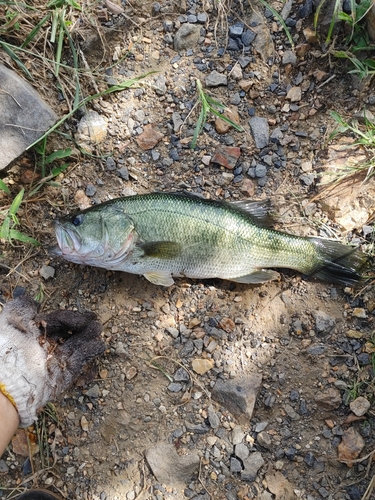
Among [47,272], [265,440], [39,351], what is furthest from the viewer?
[47,272]

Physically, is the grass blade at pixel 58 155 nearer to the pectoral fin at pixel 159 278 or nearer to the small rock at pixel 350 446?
the pectoral fin at pixel 159 278

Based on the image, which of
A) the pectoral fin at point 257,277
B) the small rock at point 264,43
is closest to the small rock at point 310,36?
the small rock at point 264,43

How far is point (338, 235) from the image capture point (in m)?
4.31

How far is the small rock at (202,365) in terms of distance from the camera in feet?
13.3

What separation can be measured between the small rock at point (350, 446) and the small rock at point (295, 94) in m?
2.97

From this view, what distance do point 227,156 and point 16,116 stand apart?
1947 mm

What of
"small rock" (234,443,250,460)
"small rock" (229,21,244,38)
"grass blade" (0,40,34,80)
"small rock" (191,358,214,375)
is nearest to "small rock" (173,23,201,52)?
"small rock" (229,21,244,38)

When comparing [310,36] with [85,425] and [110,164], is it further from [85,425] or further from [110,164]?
[85,425]

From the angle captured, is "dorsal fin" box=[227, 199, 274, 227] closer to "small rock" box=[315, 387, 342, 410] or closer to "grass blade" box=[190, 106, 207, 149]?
"grass blade" box=[190, 106, 207, 149]

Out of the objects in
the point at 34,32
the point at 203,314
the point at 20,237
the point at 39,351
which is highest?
the point at 34,32

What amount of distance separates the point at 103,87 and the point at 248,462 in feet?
11.8

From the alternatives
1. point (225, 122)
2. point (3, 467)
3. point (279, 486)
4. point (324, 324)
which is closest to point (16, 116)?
point (225, 122)

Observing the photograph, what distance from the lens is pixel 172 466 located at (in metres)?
3.85

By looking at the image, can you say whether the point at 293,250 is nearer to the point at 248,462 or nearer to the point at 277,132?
the point at 277,132
